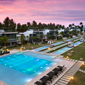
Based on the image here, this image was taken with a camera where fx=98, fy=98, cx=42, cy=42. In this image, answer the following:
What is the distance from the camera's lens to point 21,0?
91.2 ft

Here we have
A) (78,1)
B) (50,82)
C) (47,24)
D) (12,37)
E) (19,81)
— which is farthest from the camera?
(47,24)

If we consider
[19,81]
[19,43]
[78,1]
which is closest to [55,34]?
[19,43]

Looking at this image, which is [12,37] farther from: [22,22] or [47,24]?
[47,24]

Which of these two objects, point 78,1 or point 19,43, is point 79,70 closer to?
point 78,1

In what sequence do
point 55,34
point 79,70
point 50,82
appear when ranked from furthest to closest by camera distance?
1. point 55,34
2. point 79,70
3. point 50,82

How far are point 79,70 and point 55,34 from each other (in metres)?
46.0

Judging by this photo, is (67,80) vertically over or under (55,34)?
under

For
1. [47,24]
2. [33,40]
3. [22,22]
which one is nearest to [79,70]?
[33,40]

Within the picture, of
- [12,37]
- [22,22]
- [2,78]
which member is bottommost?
[2,78]

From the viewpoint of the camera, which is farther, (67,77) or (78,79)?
(67,77)

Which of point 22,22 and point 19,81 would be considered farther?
point 22,22

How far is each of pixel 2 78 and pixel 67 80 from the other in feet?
27.1

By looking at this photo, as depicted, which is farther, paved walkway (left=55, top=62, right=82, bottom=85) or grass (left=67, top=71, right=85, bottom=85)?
paved walkway (left=55, top=62, right=82, bottom=85)

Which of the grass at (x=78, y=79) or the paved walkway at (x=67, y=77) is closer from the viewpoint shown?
the grass at (x=78, y=79)
